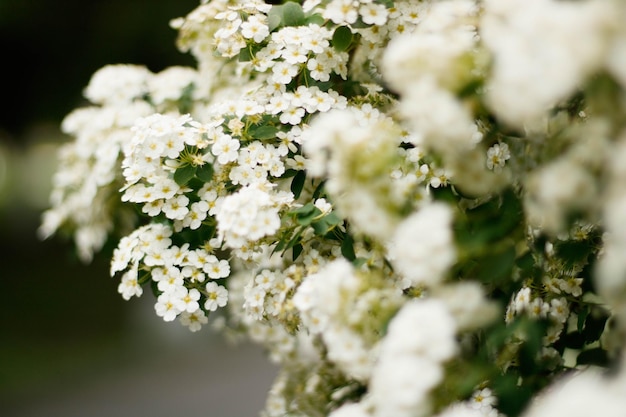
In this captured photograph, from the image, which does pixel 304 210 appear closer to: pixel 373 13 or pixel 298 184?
pixel 298 184

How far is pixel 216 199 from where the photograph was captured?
1.53 metres

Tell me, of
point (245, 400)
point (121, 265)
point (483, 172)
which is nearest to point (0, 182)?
point (245, 400)

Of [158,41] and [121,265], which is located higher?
[158,41]

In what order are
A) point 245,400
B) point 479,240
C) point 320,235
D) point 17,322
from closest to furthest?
point 479,240 < point 320,235 < point 245,400 < point 17,322

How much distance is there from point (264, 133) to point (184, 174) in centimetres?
18

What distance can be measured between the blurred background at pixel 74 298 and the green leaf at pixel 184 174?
110cm

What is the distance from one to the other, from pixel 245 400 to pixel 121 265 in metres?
2.97

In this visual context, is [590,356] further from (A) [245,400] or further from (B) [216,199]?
(A) [245,400]

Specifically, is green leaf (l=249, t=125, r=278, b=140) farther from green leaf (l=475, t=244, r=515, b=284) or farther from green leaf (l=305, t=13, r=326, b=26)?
green leaf (l=475, t=244, r=515, b=284)

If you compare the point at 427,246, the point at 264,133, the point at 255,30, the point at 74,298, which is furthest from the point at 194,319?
the point at 74,298

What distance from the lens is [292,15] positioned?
1.64 metres

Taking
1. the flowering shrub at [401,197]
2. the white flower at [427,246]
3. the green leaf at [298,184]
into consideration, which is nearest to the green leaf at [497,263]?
the flowering shrub at [401,197]

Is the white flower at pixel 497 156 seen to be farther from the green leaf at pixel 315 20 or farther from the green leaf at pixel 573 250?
the green leaf at pixel 315 20

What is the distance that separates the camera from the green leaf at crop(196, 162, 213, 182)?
1.52 meters
